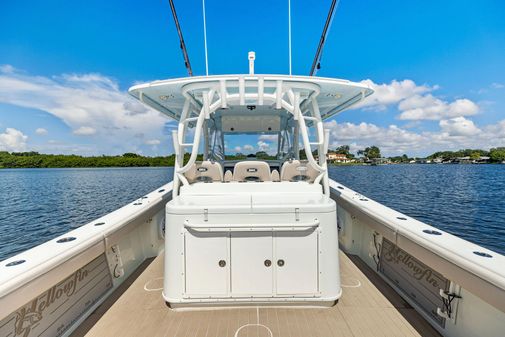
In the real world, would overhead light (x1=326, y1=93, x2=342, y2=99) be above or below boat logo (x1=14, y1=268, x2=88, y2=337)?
above

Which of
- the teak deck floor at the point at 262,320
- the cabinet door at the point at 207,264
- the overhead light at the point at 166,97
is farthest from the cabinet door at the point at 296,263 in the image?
the overhead light at the point at 166,97

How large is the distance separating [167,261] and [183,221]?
41cm

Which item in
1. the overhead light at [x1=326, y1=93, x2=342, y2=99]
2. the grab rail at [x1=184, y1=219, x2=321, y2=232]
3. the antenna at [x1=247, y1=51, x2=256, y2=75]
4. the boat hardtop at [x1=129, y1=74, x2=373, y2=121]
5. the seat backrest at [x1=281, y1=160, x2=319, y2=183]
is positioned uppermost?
the antenna at [x1=247, y1=51, x2=256, y2=75]

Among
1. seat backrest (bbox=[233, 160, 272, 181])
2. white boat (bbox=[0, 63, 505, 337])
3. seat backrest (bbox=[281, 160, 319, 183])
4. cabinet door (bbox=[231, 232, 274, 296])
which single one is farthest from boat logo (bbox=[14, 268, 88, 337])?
seat backrest (bbox=[281, 160, 319, 183])

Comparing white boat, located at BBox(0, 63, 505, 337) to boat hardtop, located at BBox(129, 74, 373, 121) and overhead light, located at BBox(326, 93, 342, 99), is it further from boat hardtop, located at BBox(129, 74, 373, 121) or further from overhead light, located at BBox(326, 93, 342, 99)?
overhead light, located at BBox(326, 93, 342, 99)

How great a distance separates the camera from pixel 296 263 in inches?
96.7

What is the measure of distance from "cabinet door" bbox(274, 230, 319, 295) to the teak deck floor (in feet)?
0.71

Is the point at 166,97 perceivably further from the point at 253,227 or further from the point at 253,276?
the point at 253,276

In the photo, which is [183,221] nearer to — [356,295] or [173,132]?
[173,132]

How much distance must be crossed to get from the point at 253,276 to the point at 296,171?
170cm

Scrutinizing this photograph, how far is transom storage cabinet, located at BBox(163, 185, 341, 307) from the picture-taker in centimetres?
244

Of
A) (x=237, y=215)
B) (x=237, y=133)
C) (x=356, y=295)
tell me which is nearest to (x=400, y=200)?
(x=237, y=133)

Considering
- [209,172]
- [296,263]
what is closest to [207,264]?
[296,263]

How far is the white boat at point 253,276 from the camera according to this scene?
1.94 meters
